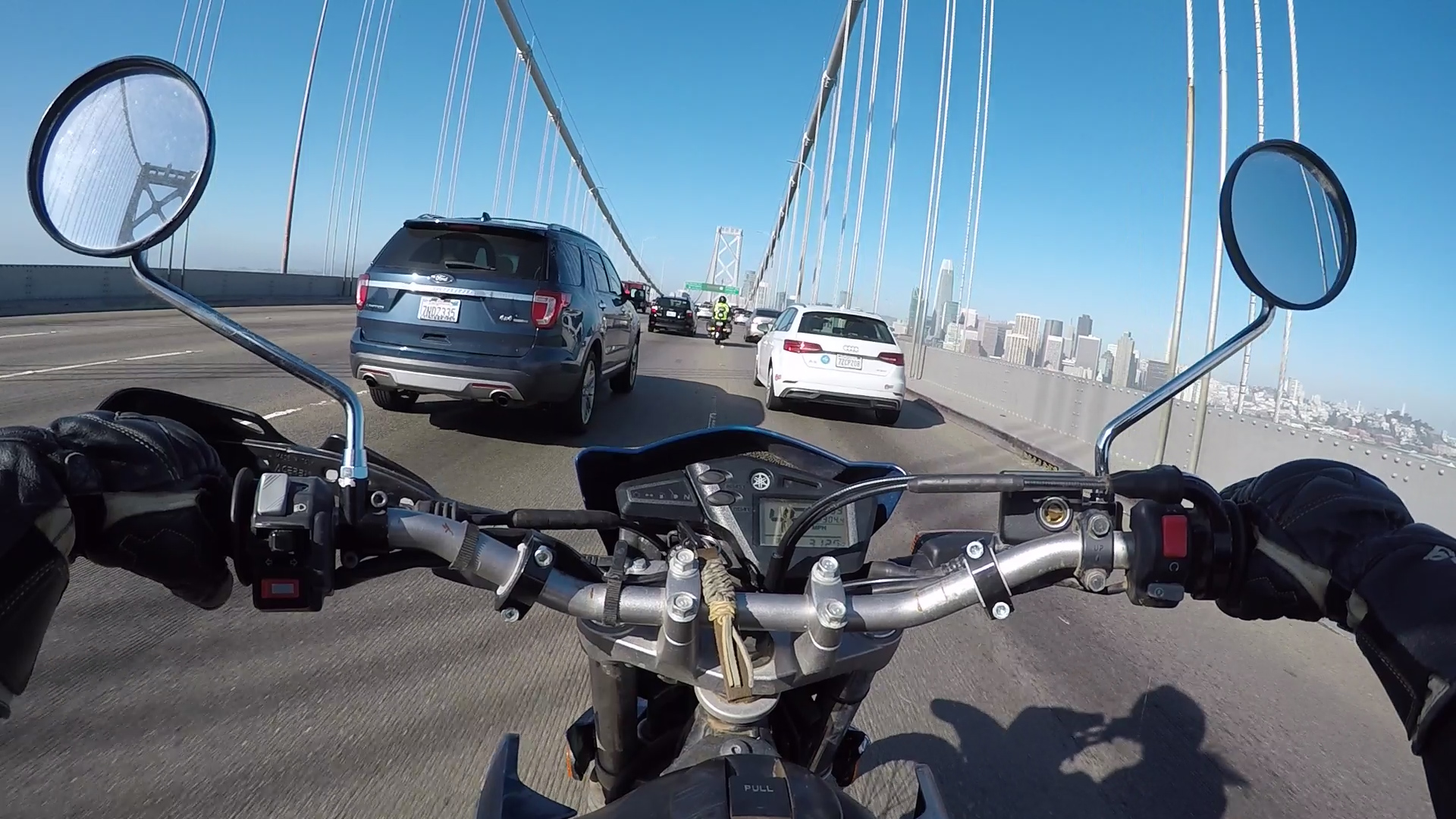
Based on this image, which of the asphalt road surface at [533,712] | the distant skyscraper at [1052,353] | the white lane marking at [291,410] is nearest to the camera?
the asphalt road surface at [533,712]

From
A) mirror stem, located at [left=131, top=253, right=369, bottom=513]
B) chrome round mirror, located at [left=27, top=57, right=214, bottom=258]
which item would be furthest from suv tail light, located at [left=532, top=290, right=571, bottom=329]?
mirror stem, located at [left=131, top=253, right=369, bottom=513]

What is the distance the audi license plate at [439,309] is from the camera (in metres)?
8.07

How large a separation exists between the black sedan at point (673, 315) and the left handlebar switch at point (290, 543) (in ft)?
131

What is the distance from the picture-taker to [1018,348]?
1527 centimetres

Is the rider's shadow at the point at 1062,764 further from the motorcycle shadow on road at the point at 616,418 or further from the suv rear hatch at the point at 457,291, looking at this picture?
the suv rear hatch at the point at 457,291

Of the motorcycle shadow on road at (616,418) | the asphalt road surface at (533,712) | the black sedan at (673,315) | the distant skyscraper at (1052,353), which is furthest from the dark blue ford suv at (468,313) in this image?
the black sedan at (673,315)

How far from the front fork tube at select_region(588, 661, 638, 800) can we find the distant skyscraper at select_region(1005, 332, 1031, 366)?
43.7 feet

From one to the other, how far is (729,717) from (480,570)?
44cm

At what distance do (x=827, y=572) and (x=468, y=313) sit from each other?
7269 mm

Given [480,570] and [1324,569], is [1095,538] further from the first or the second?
[480,570]

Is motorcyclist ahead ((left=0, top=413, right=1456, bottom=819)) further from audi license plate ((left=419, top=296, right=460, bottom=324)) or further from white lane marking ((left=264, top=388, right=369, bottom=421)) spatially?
white lane marking ((left=264, top=388, right=369, bottom=421))

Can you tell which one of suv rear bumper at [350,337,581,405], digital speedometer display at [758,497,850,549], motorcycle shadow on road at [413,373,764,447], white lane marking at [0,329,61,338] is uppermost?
digital speedometer display at [758,497,850,549]

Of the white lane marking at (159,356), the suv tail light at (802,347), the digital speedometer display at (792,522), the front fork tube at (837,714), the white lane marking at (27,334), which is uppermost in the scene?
the suv tail light at (802,347)

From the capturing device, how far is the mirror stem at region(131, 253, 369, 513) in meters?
1.42
